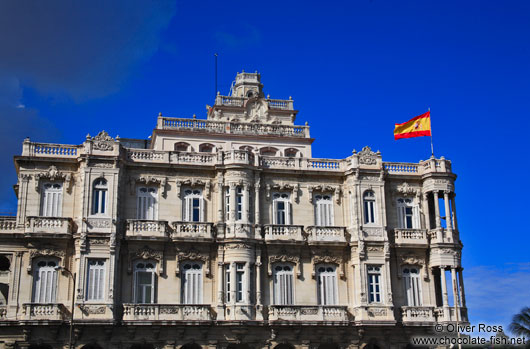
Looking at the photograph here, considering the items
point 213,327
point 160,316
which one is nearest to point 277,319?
point 213,327

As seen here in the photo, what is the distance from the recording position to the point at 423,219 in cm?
4812

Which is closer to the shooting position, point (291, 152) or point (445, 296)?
point (445, 296)

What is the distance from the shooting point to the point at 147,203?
149 ft

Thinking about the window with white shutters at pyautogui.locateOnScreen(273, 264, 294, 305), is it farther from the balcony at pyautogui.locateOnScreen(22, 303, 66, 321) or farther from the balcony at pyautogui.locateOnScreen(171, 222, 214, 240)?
the balcony at pyautogui.locateOnScreen(22, 303, 66, 321)

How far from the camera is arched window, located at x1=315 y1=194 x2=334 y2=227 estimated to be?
4717cm

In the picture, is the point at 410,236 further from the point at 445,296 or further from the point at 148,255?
the point at 148,255

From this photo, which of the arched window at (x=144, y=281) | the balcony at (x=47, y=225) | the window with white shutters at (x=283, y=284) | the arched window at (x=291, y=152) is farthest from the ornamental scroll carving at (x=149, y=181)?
the arched window at (x=291, y=152)

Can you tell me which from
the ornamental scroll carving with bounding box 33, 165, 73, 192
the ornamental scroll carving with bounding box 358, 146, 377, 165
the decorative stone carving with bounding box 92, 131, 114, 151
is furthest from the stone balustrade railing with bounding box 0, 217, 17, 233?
the ornamental scroll carving with bounding box 358, 146, 377, 165

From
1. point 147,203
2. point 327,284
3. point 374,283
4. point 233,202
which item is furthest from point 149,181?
point 374,283

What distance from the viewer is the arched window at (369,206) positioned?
1842 inches

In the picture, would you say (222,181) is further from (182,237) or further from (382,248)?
(382,248)

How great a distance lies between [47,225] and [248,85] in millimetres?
25046

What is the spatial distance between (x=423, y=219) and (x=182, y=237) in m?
17.0

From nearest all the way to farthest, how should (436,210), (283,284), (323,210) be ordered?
(283,284), (436,210), (323,210)
